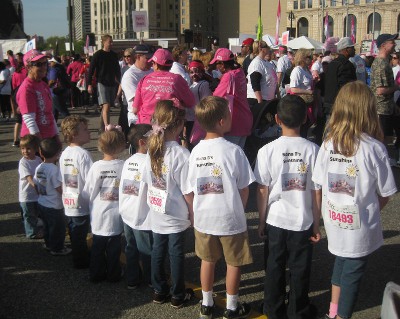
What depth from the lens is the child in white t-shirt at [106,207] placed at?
14.2 feet

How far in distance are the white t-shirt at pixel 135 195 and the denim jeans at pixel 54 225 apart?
111 cm

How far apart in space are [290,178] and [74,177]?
2.03m

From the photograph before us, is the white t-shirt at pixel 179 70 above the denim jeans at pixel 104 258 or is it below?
above

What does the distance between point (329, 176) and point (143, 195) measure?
146cm

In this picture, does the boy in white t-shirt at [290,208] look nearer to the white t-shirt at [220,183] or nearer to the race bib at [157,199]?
the white t-shirt at [220,183]

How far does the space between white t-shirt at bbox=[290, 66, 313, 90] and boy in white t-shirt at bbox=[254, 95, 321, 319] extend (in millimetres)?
4808

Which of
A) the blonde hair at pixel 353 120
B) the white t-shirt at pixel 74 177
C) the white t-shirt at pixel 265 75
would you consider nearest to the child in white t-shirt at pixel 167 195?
the white t-shirt at pixel 74 177

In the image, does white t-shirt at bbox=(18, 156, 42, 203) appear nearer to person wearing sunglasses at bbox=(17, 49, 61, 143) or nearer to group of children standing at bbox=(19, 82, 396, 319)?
person wearing sunglasses at bbox=(17, 49, 61, 143)

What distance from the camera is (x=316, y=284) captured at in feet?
14.1

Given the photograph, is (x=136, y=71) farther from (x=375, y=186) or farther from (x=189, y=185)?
(x=375, y=186)

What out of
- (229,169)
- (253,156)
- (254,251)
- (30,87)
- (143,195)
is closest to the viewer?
(229,169)

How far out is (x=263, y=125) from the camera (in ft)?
24.0

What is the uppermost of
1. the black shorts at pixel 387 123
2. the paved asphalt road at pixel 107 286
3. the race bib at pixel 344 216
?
the black shorts at pixel 387 123

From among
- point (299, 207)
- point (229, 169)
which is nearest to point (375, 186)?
point (299, 207)
